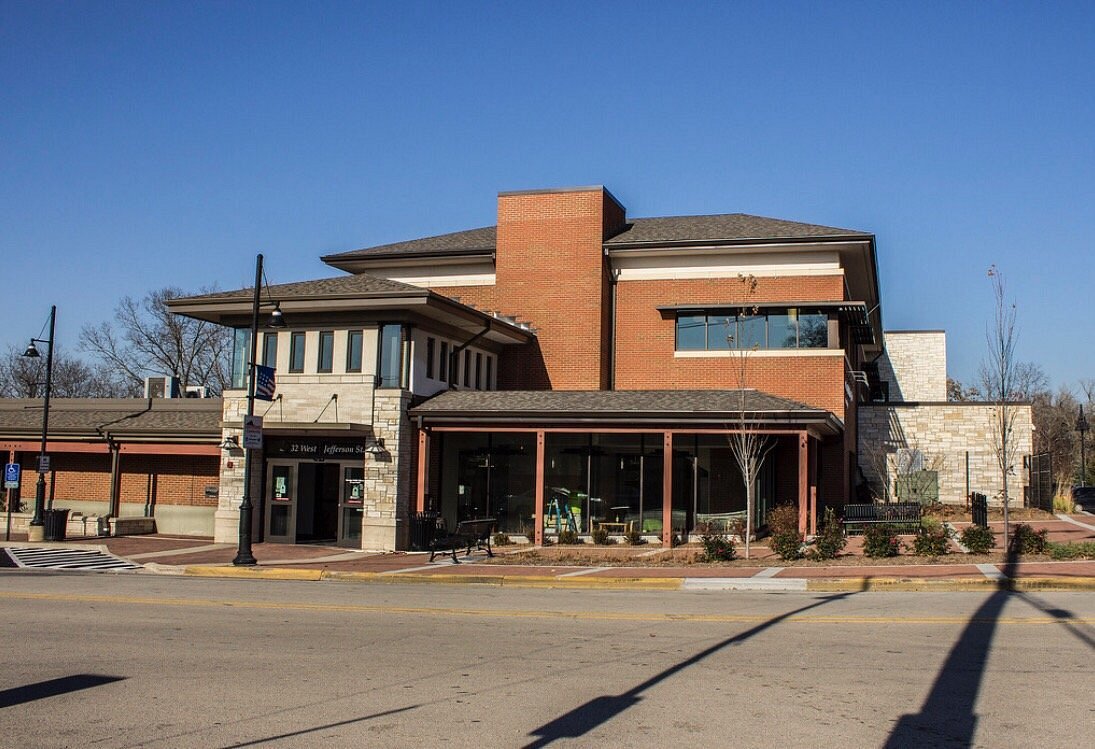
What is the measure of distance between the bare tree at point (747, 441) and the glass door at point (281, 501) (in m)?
11.4

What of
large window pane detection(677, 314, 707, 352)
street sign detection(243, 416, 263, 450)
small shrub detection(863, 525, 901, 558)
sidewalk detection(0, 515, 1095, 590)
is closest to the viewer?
sidewalk detection(0, 515, 1095, 590)

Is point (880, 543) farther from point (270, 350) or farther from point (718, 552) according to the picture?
point (270, 350)

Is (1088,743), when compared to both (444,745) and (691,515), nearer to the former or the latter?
(444,745)

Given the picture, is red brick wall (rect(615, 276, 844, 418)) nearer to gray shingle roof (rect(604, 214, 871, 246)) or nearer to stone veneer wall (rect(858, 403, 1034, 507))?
gray shingle roof (rect(604, 214, 871, 246))

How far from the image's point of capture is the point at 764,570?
2008 centimetres

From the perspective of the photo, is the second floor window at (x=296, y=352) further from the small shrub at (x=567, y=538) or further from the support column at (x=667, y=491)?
the support column at (x=667, y=491)

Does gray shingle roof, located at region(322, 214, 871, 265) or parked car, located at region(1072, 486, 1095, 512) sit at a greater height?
gray shingle roof, located at region(322, 214, 871, 265)

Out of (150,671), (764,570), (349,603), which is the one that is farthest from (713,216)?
(150,671)

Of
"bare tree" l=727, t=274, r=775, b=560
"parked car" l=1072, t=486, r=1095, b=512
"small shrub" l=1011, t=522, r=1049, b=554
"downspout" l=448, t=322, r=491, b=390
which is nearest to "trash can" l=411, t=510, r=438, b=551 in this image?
"downspout" l=448, t=322, r=491, b=390

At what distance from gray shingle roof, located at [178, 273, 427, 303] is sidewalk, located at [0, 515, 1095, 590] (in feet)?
20.9

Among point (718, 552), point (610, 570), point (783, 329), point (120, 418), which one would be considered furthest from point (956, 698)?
point (120, 418)

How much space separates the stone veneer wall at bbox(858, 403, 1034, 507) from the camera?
39.8m

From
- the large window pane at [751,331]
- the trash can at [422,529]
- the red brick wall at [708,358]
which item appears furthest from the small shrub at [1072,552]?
the trash can at [422,529]

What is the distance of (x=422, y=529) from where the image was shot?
82.9 feet
